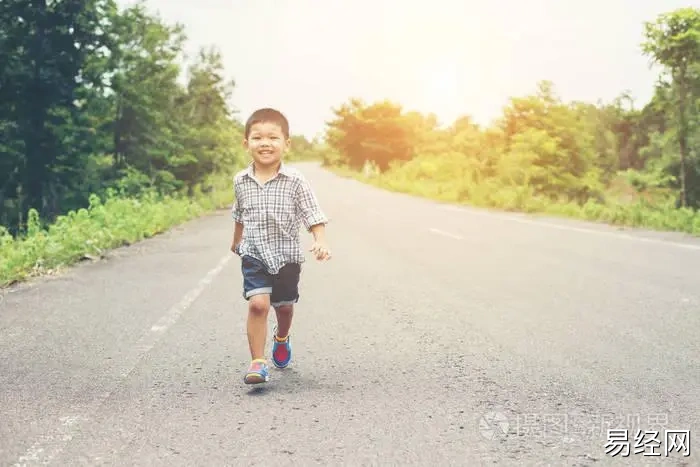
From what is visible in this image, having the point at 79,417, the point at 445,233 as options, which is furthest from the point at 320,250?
the point at 445,233

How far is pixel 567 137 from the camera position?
32.3 meters

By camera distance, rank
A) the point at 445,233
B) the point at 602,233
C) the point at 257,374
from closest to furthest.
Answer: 1. the point at 257,374
2. the point at 602,233
3. the point at 445,233

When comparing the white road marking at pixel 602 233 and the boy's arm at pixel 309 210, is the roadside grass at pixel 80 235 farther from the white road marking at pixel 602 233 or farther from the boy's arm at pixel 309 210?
the white road marking at pixel 602 233

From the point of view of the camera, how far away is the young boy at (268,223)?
411cm

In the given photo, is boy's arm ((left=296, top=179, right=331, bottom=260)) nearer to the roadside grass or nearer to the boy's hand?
the boy's hand

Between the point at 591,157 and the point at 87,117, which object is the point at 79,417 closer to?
the point at 87,117

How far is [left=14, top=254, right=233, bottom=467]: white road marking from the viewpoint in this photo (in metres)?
3.00

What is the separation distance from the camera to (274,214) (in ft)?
13.7

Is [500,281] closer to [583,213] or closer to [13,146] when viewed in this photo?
[583,213]

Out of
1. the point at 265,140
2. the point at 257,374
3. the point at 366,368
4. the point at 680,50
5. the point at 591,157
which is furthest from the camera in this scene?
the point at 591,157

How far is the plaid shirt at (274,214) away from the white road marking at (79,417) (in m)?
1.20

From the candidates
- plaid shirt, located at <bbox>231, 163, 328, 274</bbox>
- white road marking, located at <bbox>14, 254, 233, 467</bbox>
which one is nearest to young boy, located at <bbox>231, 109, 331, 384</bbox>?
plaid shirt, located at <bbox>231, 163, 328, 274</bbox>

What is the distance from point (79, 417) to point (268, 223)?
1480 millimetres

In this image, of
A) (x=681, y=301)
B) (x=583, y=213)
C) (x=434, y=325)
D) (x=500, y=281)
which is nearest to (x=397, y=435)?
(x=434, y=325)
